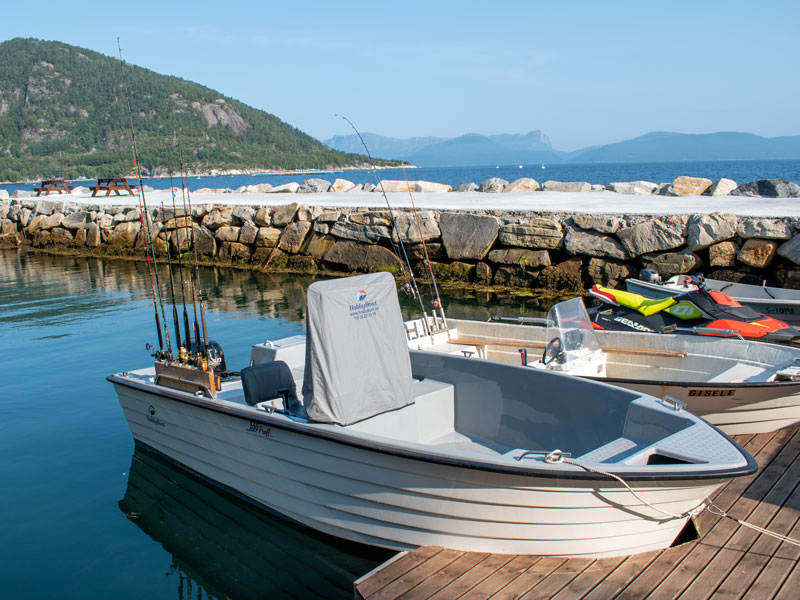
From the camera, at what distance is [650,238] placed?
43.5 feet

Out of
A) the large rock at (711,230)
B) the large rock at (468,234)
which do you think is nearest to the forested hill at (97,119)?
the large rock at (468,234)

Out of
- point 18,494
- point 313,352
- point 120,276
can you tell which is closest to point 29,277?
point 120,276

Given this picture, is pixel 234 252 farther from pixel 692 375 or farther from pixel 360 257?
pixel 692 375

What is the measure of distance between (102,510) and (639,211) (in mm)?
12501

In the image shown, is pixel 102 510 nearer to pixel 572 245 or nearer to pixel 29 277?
pixel 572 245

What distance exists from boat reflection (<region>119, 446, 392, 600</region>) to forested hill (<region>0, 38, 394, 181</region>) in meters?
109

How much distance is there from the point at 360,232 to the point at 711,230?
8.28 m

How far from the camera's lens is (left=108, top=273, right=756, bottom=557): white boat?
13.7 ft

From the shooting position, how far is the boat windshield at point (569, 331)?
6.82 meters

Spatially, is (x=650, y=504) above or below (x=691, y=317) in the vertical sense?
below

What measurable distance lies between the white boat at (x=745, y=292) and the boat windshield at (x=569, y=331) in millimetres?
3612

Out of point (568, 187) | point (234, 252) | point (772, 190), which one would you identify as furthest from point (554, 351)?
point (568, 187)

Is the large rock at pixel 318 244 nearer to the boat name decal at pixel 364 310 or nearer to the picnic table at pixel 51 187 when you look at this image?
the boat name decal at pixel 364 310

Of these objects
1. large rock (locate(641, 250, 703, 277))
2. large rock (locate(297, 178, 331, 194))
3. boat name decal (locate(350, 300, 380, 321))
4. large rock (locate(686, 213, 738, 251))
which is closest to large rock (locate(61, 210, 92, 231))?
large rock (locate(297, 178, 331, 194))
